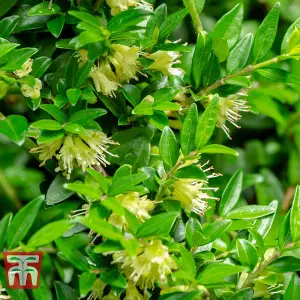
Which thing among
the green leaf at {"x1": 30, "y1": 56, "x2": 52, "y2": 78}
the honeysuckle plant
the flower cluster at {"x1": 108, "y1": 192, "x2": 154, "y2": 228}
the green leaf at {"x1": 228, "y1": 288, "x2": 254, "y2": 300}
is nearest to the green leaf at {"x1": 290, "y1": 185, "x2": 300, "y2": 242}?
the honeysuckle plant

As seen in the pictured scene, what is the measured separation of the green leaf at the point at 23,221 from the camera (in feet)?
2.60

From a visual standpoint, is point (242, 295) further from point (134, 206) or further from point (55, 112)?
point (55, 112)

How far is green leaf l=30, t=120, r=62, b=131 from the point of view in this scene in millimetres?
845

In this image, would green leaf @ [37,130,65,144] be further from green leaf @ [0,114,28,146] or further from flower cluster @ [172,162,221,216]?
flower cluster @ [172,162,221,216]

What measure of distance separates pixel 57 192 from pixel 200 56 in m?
0.31

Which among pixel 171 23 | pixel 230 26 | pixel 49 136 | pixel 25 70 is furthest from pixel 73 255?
pixel 230 26

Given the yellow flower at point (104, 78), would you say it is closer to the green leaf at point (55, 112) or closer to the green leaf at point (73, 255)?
the green leaf at point (55, 112)

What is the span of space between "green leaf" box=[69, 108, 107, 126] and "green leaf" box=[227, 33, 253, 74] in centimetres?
24

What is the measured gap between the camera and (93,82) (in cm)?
94

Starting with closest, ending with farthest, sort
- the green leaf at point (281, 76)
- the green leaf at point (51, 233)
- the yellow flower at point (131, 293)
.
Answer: the green leaf at point (51, 233), the yellow flower at point (131, 293), the green leaf at point (281, 76)

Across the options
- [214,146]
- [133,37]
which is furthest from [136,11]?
[214,146]

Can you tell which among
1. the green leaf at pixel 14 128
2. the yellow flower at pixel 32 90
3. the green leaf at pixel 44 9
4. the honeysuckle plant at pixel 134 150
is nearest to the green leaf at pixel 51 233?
the honeysuckle plant at pixel 134 150

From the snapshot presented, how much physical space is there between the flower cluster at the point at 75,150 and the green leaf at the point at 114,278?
0.52 ft

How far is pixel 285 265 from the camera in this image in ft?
3.00
